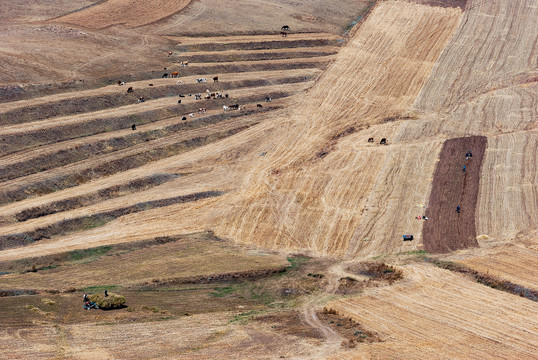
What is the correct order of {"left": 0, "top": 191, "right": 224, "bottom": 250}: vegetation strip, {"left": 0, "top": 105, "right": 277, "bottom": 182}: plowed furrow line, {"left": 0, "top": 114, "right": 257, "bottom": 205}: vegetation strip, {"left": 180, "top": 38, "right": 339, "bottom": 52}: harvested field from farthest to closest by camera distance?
{"left": 180, "top": 38, "right": 339, "bottom": 52}: harvested field → {"left": 0, "top": 105, "right": 277, "bottom": 182}: plowed furrow line → {"left": 0, "top": 114, "right": 257, "bottom": 205}: vegetation strip → {"left": 0, "top": 191, "right": 224, "bottom": 250}: vegetation strip

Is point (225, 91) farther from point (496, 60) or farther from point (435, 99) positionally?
point (496, 60)

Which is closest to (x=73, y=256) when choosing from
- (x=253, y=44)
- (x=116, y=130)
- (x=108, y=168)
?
(x=108, y=168)

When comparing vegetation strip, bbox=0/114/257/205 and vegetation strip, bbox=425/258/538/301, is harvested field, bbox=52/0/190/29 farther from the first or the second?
vegetation strip, bbox=425/258/538/301

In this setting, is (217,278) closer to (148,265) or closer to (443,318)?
(148,265)

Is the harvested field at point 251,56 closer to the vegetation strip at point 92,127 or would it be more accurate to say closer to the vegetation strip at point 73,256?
the vegetation strip at point 92,127

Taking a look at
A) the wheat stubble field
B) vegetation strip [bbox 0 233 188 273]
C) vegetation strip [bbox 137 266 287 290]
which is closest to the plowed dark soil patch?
the wheat stubble field
